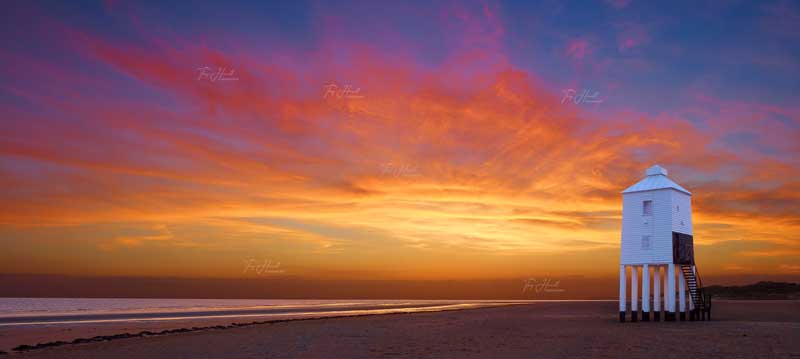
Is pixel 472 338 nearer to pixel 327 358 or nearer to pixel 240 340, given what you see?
pixel 327 358

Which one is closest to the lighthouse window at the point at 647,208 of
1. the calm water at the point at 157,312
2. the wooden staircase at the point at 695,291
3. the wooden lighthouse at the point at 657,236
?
the wooden lighthouse at the point at 657,236

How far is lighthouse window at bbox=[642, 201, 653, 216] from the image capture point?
38166mm

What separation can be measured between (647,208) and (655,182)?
196cm

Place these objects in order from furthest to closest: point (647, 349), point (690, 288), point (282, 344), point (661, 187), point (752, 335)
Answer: point (690, 288) → point (661, 187) → point (752, 335) → point (282, 344) → point (647, 349)

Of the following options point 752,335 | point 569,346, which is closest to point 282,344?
point 569,346

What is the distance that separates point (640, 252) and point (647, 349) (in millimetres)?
16449

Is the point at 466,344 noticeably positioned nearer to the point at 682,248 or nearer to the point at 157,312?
the point at 682,248

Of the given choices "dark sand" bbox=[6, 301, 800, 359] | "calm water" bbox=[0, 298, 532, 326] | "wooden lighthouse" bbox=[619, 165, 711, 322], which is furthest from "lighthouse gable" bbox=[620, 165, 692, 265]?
"calm water" bbox=[0, 298, 532, 326]

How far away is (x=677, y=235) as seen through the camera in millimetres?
37875

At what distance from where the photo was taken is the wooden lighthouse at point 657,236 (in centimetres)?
3741

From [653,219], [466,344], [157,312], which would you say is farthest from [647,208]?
[157,312]

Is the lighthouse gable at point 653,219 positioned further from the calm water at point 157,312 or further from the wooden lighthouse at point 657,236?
the calm water at point 157,312

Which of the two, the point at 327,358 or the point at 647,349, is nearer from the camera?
the point at 327,358

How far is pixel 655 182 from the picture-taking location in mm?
38906
